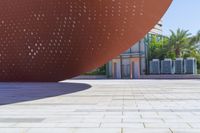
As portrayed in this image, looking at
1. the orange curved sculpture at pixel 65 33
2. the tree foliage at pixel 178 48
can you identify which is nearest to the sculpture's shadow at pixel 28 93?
the orange curved sculpture at pixel 65 33

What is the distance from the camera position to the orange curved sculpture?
47.9ft

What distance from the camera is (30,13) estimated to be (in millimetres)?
16625

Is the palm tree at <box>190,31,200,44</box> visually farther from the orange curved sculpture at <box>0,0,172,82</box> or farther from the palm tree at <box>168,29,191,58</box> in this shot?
the orange curved sculpture at <box>0,0,172,82</box>

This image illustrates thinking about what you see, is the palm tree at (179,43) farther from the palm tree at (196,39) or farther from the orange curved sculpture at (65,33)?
the orange curved sculpture at (65,33)

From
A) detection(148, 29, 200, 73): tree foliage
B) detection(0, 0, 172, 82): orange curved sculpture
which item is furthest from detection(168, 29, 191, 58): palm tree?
detection(0, 0, 172, 82): orange curved sculpture

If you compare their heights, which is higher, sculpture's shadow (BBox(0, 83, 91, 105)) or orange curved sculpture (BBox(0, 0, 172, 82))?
orange curved sculpture (BBox(0, 0, 172, 82))

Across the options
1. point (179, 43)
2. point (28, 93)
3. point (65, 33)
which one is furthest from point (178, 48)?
point (28, 93)

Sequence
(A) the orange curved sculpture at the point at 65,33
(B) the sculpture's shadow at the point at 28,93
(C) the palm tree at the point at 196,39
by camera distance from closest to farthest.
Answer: (B) the sculpture's shadow at the point at 28,93, (A) the orange curved sculpture at the point at 65,33, (C) the palm tree at the point at 196,39

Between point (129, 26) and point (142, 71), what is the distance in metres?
21.2

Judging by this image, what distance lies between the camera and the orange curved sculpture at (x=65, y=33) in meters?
14.6

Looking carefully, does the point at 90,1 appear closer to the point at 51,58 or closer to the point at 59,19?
the point at 59,19

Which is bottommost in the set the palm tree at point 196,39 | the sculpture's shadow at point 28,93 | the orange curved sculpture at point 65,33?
the sculpture's shadow at point 28,93

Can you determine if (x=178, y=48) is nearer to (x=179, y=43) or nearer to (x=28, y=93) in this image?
(x=179, y=43)

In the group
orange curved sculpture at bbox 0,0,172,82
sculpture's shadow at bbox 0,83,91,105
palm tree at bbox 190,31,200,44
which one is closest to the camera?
sculpture's shadow at bbox 0,83,91,105
